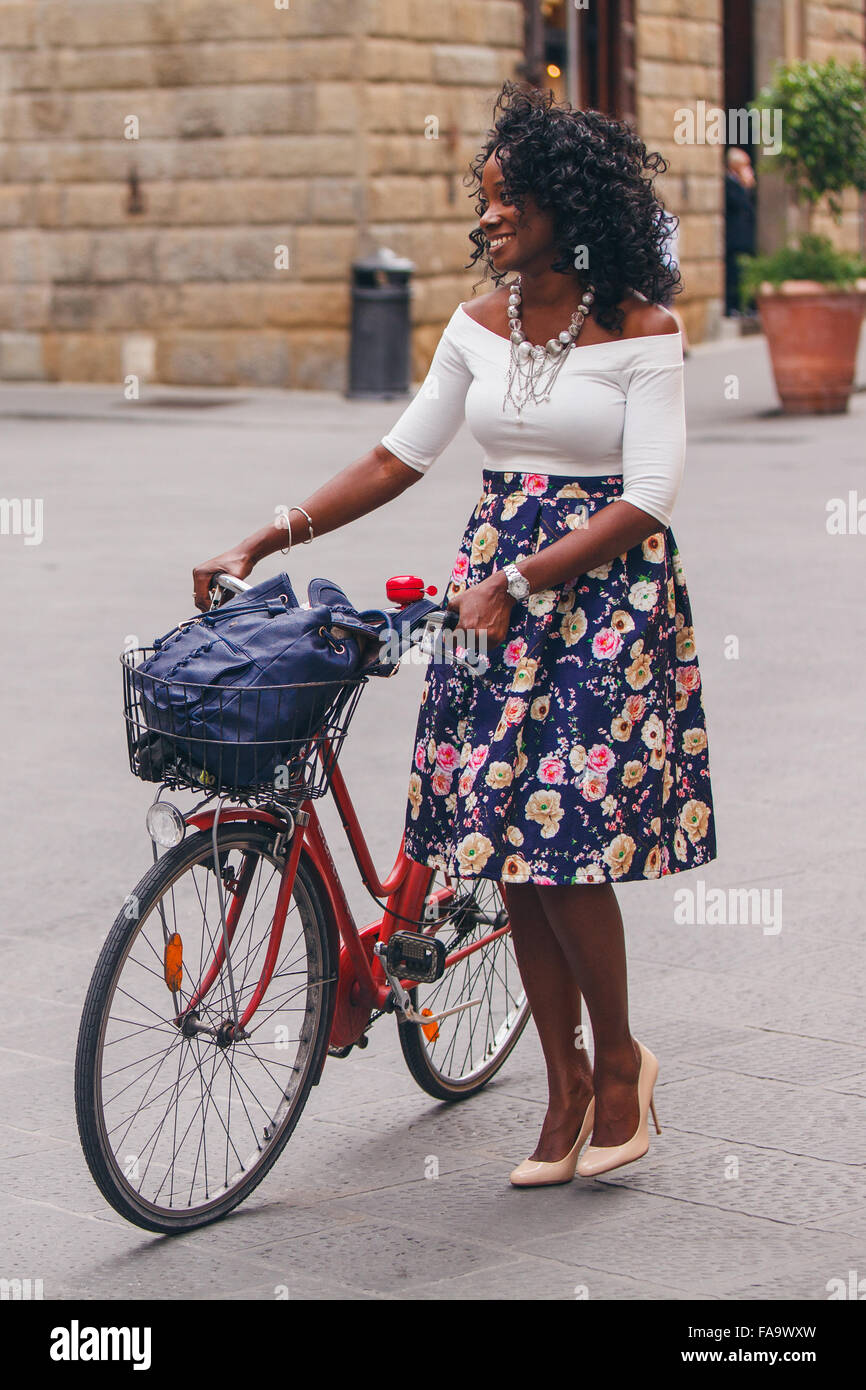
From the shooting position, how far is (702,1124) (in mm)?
4121

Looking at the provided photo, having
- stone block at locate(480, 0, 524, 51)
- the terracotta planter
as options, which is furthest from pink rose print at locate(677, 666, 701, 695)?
stone block at locate(480, 0, 524, 51)

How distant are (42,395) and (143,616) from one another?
36.8 feet

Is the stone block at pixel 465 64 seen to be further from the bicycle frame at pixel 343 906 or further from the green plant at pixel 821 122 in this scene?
the bicycle frame at pixel 343 906

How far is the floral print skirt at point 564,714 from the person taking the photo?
145 inches

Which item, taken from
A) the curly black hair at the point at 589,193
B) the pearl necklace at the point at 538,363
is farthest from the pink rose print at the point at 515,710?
the curly black hair at the point at 589,193

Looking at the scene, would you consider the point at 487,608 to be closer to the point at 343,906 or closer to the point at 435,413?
the point at 435,413

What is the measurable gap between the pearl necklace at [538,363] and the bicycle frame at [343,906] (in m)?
0.68

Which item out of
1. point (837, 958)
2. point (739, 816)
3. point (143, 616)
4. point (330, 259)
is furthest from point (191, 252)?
point (837, 958)

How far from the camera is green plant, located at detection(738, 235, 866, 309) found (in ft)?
54.1

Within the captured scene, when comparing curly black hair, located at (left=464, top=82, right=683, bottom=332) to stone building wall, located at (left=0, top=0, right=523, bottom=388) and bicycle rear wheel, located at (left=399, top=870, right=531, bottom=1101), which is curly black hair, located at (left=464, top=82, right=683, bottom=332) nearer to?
bicycle rear wheel, located at (left=399, top=870, right=531, bottom=1101)

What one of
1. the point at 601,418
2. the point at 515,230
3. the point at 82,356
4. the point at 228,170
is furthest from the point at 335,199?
the point at 601,418

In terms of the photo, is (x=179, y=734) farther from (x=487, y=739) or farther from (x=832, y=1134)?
(x=832, y=1134)

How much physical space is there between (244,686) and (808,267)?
13897 millimetres

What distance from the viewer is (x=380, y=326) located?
18.7 meters
